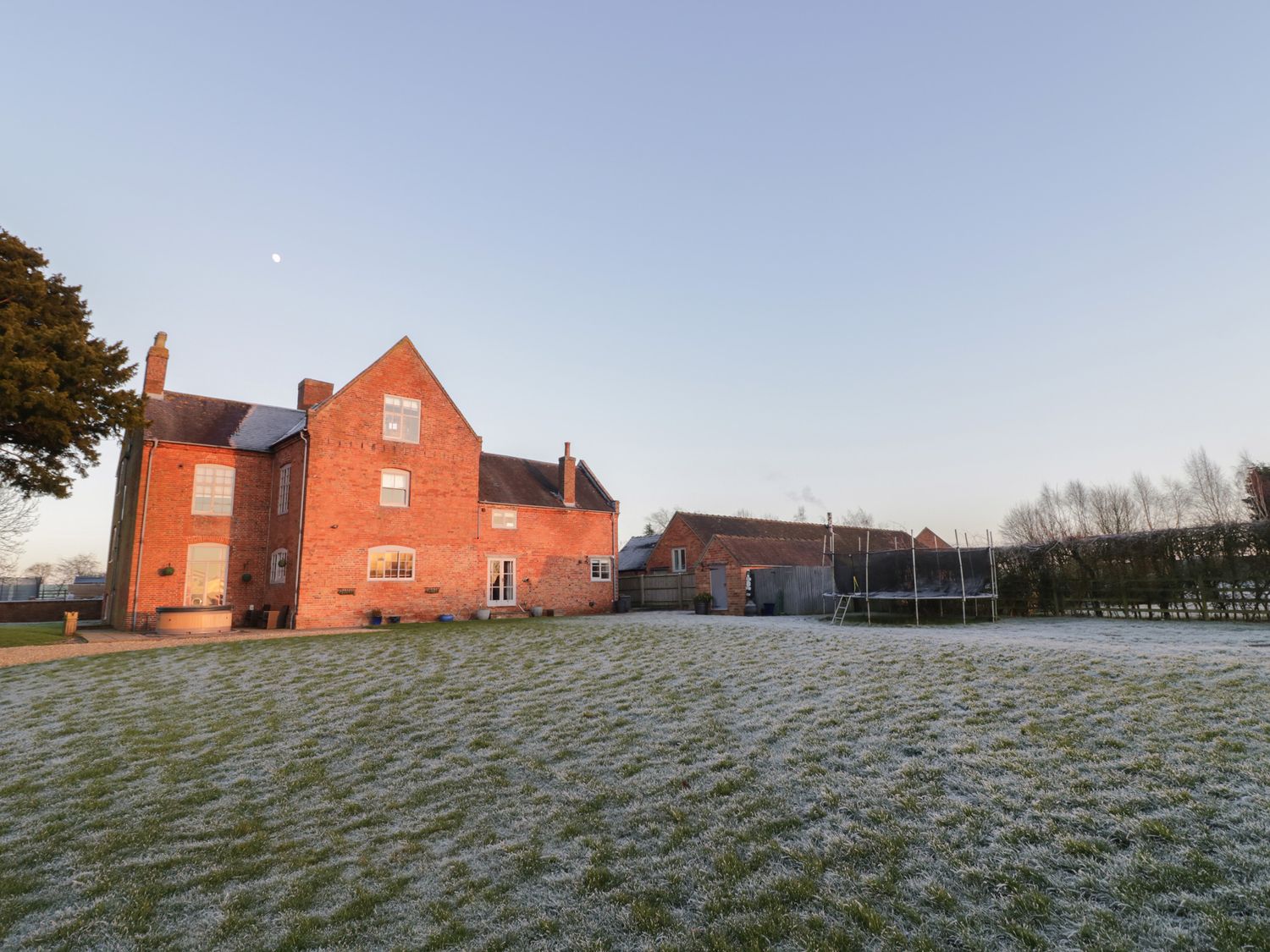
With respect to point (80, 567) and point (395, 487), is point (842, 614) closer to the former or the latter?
point (395, 487)

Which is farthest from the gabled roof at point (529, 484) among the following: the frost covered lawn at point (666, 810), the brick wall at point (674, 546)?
the frost covered lawn at point (666, 810)

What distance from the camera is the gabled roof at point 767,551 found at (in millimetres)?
29250

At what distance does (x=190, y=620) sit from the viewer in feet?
64.7

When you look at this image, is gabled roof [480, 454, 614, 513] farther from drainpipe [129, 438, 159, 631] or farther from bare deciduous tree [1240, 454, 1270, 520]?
bare deciduous tree [1240, 454, 1270, 520]

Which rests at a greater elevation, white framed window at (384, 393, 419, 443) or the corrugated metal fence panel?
white framed window at (384, 393, 419, 443)

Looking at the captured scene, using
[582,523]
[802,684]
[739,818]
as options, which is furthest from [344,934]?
[582,523]

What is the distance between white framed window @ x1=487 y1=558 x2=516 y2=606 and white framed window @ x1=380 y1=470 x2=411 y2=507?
4746 mm

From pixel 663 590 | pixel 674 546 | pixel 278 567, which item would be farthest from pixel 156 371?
pixel 674 546

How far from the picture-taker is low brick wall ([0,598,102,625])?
27.2 m

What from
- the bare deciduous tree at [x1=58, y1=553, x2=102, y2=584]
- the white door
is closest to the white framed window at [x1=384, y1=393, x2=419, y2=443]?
the white door

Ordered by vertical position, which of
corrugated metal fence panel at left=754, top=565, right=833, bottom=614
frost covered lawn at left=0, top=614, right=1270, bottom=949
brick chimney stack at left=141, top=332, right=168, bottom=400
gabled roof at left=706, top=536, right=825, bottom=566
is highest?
brick chimney stack at left=141, top=332, right=168, bottom=400

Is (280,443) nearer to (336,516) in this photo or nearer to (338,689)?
(336,516)

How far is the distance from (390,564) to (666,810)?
19353mm

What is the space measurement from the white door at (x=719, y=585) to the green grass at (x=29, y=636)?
22.2 meters
